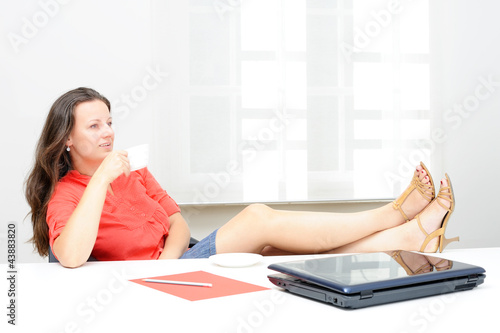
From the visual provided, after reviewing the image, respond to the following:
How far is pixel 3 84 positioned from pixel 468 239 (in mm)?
2684

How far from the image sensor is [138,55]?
9.00 feet

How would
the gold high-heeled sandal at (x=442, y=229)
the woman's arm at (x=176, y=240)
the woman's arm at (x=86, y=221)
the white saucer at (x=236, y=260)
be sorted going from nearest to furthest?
1. the white saucer at (x=236, y=260)
2. the woman's arm at (x=86, y=221)
3. the gold high-heeled sandal at (x=442, y=229)
4. the woman's arm at (x=176, y=240)

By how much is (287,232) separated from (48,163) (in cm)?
87

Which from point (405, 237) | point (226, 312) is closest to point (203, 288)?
point (226, 312)

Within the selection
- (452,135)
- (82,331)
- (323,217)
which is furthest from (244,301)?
(452,135)

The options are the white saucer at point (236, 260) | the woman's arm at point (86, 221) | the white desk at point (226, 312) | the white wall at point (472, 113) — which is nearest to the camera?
the white desk at point (226, 312)

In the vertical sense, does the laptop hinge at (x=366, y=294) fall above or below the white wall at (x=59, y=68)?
below

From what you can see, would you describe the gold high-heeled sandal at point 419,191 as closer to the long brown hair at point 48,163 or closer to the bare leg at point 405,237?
the bare leg at point 405,237

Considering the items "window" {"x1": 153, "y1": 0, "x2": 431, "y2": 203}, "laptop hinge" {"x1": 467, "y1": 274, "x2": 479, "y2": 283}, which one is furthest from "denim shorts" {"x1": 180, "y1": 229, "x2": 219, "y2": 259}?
"window" {"x1": 153, "y1": 0, "x2": 431, "y2": 203}

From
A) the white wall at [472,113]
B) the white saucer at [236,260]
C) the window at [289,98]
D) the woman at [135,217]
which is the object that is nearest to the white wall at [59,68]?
the window at [289,98]

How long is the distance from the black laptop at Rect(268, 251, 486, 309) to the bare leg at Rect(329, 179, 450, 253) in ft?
1.81

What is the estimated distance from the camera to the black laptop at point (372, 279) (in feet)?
2.81

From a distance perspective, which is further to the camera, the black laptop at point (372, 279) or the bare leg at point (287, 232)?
the bare leg at point (287, 232)

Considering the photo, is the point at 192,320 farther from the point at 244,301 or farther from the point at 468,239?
the point at 468,239
